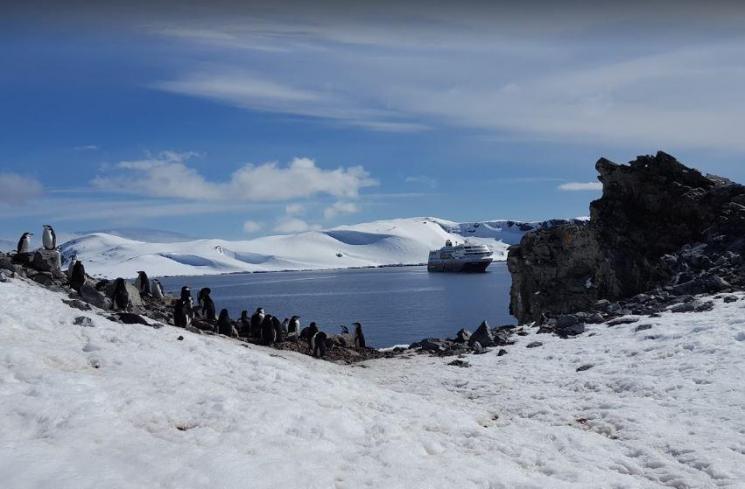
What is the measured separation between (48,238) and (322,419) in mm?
16208

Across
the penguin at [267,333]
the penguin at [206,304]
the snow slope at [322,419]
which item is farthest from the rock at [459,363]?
the penguin at [206,304]

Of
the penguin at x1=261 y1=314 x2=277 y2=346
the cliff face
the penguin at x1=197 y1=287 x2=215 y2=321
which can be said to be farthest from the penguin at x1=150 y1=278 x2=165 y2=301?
the cliff face

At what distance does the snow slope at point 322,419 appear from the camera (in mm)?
6789

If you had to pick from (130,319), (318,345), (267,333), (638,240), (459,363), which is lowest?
(459,363)

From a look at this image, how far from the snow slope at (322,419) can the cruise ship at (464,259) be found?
164610mm

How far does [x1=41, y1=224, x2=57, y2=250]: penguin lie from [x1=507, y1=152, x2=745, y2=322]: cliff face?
764 inches

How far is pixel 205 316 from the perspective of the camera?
25.2m

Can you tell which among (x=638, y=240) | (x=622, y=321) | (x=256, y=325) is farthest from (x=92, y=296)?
(x=638, y=240)

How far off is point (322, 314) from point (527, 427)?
5672 cm

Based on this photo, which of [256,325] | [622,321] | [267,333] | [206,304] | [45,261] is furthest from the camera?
[206,304]

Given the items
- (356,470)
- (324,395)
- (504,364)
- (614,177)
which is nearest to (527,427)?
(324,395)

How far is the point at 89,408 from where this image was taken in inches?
300

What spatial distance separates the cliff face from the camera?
79.8 feet

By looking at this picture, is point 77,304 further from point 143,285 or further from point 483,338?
point 143,285
